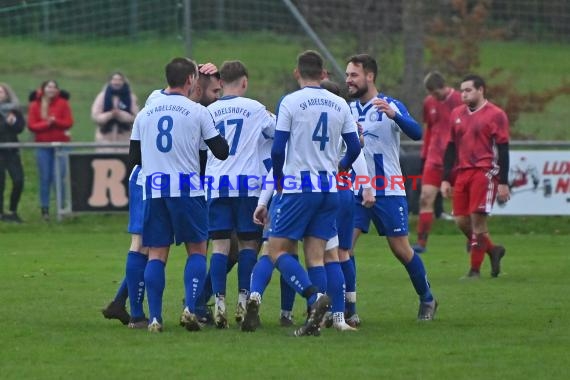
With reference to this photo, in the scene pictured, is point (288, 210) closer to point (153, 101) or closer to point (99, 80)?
point (153, 101)

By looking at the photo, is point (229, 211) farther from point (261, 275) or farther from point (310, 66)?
point (310, 66)

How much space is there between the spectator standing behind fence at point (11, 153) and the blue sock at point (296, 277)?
11.2m

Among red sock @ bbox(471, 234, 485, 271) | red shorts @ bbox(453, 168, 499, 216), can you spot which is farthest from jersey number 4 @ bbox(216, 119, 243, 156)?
red sock @ bbox(471, 234, 485, 271)

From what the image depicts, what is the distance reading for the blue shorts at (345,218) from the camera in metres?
11.1

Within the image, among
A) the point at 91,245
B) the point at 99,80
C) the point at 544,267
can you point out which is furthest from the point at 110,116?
the point at 99,80

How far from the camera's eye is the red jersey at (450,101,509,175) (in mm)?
14875

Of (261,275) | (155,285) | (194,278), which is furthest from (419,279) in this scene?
(155,285)

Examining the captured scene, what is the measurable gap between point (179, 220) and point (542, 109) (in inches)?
592

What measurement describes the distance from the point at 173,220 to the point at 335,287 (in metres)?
1.33

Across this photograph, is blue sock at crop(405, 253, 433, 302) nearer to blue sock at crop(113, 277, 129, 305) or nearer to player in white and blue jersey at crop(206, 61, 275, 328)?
player in white and blue jersey at crop(206, 61, 275, 328)

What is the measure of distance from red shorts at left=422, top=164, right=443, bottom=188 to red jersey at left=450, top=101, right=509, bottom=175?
9.40 feet

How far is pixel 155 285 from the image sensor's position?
1058cm

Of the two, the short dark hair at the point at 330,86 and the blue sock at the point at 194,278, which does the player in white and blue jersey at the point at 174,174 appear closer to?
the blue sock at the point at 194,278

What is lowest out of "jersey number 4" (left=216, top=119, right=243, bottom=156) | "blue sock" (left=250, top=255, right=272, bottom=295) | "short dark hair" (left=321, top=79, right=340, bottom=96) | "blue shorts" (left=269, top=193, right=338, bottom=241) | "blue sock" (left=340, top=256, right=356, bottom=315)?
"blue sock" (left=340, top=256, right=356, bottom=315)
